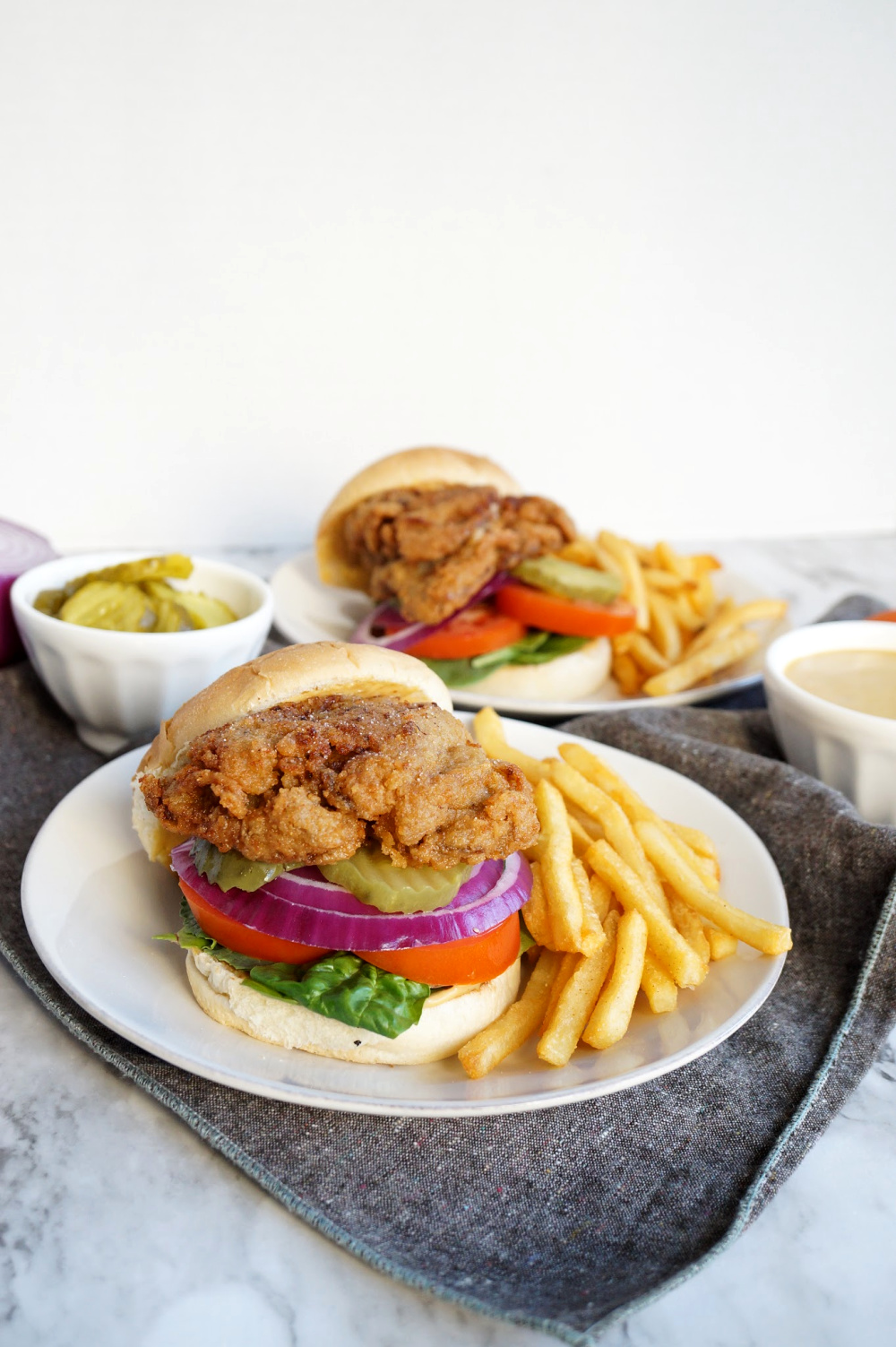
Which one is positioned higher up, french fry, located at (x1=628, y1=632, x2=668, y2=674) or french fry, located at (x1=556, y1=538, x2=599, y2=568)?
french fry, located at (x1=556, y1=538, x2=599, y2=568)

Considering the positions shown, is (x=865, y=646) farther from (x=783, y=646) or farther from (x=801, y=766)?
(x=801, y=766)

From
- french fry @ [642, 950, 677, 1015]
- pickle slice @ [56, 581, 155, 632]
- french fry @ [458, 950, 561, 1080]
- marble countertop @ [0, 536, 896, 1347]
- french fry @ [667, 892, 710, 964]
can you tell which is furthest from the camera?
pickle slice @ [56, 581, 155, 632]

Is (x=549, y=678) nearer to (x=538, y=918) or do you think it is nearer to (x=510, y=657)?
A: (x=510, y=657)

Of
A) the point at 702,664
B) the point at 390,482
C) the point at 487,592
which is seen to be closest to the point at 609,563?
the point at 487,592

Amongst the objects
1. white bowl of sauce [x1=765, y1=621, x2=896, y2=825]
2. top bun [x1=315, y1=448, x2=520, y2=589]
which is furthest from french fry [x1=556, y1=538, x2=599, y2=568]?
white bowl of sauce [x1=765, y1=621, x2=896, y2=825]

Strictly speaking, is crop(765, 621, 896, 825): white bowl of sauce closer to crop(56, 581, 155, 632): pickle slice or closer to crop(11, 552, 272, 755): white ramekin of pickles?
crop(11, 552, 272, 755): white ramekin of pickles

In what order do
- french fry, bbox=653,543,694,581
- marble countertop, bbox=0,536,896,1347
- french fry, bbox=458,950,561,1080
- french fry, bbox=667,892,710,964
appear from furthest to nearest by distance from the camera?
french fry, bbox=653,543,694,581 → french fry, bbox=667,892,710,964 → french fry, bbox=458,950,561,1080 → marble countertop, bbox=0,536,896,1347
